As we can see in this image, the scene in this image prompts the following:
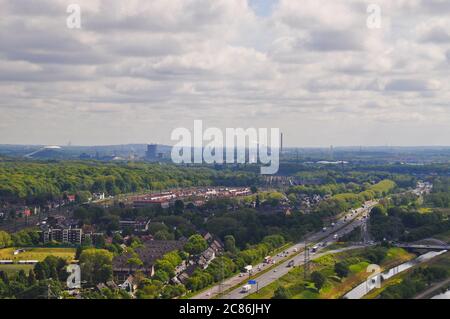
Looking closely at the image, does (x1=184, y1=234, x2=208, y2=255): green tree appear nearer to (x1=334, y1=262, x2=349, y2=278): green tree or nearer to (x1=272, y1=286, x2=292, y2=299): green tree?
(x1=334, y1=262, x2=349, y2=278): green tree

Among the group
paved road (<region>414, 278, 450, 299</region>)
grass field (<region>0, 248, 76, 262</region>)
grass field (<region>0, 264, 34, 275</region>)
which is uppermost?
paved road (<region>414, 278, 450, 299</region>)

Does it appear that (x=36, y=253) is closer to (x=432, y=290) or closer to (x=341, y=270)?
(x=341, y=270)

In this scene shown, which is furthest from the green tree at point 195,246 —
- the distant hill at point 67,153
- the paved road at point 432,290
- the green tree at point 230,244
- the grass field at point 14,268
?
the distant hill at point 67,153

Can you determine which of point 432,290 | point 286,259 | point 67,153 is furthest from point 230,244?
point 67,153

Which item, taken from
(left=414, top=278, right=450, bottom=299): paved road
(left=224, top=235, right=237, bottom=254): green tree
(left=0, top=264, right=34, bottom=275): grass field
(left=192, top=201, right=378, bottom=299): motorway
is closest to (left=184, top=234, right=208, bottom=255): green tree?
(left=224, top=235, right=237, bottom=254): green tree

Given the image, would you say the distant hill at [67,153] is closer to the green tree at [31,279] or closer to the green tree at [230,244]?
the green tree at [230,244]

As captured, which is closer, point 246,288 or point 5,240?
point 246,288
